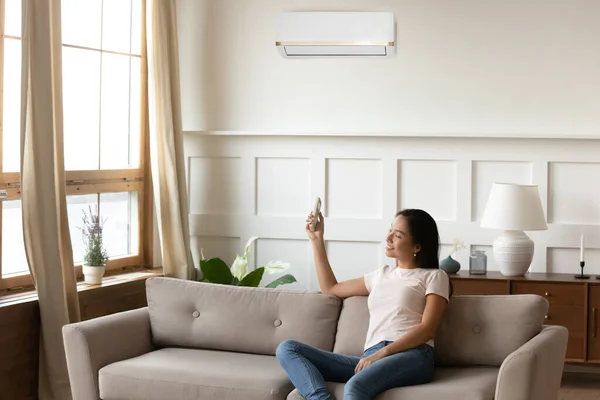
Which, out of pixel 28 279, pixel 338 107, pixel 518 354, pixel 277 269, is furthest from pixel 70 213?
pixel 518 354

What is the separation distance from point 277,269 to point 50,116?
68.8 inches

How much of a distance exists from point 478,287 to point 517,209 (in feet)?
1.64

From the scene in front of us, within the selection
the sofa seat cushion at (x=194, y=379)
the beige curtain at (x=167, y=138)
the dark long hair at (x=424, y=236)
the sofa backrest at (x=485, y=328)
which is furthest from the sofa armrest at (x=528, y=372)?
the beige curtain at (x=167, y=138)

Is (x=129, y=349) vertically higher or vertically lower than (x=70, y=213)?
lower

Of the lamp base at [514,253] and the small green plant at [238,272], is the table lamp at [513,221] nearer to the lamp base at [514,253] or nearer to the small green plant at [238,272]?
the lamp base at [514,253]

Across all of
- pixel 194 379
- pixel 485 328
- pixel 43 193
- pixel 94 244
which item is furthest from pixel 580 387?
pixel 43 193

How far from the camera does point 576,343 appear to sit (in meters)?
5.12

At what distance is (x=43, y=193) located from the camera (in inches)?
176

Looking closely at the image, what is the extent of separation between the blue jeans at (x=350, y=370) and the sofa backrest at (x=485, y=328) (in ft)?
0.60

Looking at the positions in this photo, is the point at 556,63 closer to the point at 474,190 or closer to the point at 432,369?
the point at 474,190

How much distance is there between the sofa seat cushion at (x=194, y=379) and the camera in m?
3.54

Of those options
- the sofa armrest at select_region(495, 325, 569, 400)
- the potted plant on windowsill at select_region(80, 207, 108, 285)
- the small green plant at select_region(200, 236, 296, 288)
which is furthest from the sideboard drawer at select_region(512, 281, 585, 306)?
the potted plant on windowsill at select_region(80, 207, 108, 285)

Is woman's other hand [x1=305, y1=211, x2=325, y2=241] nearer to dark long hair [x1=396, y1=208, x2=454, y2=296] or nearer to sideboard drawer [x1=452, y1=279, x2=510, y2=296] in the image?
dark long hair [x1=396, y1=208, x2=454, y2=296]

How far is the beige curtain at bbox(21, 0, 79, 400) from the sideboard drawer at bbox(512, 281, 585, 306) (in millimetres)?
2535
